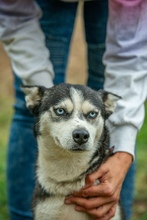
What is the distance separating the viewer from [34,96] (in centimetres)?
323

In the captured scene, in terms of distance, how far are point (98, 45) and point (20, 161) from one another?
76 cm

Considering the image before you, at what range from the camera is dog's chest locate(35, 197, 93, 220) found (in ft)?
10.3

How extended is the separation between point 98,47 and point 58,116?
2.38ft

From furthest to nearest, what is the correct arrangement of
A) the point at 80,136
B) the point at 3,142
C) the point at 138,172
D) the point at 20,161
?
the point at 3,142
the point at 138,172
the point at 20,161
the point at 80,136

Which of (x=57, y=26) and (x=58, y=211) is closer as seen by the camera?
(x=58, y=211)

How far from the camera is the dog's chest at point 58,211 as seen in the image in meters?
3.13

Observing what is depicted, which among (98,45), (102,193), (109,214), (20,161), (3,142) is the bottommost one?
(3,142)

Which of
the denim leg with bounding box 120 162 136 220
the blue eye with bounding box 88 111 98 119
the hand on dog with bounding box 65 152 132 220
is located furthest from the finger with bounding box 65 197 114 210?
the denim leg with bounding box 120 162 136 220

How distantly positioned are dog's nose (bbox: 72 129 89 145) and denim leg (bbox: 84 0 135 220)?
2.45 feet

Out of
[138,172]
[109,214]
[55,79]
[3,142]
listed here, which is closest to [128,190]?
[109,214]

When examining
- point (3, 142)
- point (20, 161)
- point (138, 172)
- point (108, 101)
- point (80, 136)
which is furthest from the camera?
point (3, 142)

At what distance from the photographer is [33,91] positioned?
3223mm

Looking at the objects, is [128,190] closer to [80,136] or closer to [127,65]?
[127,65]

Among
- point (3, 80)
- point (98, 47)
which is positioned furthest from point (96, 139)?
point (3, 80)
